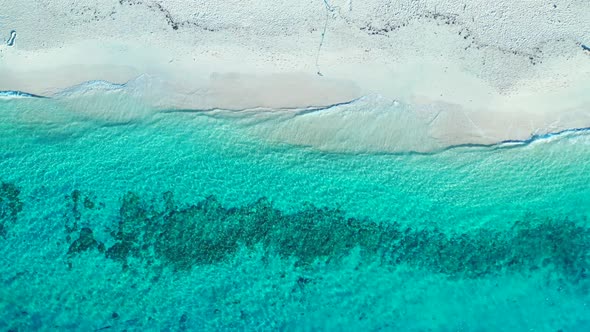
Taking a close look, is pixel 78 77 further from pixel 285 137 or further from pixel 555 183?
pixel 555 183

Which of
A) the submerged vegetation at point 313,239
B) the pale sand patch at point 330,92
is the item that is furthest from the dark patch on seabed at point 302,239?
the pale sand patch at point 330,92

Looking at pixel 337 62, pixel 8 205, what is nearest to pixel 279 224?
pixel 337 62

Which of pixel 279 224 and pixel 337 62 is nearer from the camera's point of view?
pixel 337 62

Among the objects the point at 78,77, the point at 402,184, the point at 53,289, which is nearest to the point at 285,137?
the point at 402,184

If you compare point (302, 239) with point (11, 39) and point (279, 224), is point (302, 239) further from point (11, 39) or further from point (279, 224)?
point (11, 39)

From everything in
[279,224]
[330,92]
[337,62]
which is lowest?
[279,224]

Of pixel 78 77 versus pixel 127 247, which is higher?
pixel 78 77

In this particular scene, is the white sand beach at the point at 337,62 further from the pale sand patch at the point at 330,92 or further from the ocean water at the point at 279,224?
the ocean water at the point at 279,224
